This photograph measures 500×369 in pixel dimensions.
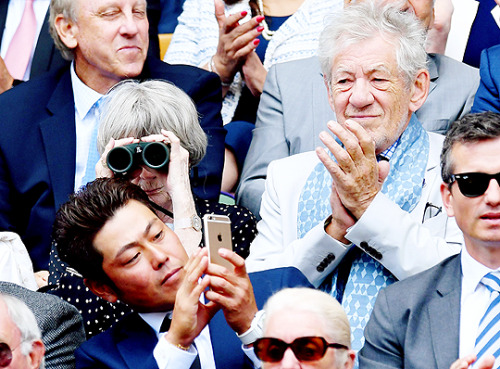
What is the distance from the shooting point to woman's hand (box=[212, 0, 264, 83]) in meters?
4.52

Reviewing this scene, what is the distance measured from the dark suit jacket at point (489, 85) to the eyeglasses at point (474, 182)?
871 millimetres

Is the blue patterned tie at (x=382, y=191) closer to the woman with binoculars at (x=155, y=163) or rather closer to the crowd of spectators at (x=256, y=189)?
the crowd of spectators at (x=256, y=189)

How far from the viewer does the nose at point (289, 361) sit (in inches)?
99.5

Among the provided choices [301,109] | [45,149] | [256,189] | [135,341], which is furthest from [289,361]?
[45,149]

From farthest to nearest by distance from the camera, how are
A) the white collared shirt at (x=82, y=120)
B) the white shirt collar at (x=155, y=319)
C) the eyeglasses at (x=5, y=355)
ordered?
the white collared shirt at (x=82, y=120) → the white shirt collar at (x=155, y=319) → the eyeglasses at (x=5, y=355)

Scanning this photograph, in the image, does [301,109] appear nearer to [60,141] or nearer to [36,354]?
[60,141]

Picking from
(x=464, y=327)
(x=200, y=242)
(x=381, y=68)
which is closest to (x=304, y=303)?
(x=464, y=327)

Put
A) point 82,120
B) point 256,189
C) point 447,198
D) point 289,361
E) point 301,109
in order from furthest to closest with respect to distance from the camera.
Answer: point 82,120 → point 301,109 → point 256,189 → point 447,198 → point 289,361

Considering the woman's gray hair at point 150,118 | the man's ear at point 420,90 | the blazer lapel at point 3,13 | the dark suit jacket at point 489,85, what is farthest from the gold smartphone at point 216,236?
the blazer lapel at point 3,13

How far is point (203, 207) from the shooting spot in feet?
12.2

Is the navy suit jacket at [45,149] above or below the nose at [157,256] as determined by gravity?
below

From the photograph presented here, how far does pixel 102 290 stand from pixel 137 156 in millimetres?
524

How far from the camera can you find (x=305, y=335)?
8.41 feet

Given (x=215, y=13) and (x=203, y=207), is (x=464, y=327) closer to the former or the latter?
→ (x=203, y=207)
